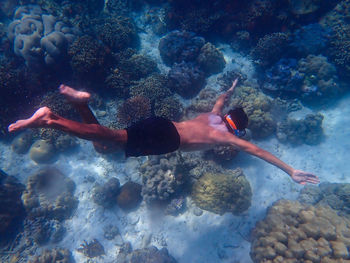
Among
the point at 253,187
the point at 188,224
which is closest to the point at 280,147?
the point at 253,187

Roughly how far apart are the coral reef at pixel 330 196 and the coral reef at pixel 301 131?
64.3 inches

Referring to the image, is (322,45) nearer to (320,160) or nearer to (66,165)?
(320,160)

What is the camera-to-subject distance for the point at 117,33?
9516 mm

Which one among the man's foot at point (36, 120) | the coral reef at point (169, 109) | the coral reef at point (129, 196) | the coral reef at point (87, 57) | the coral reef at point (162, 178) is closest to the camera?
the man's foot at point (36, 120)

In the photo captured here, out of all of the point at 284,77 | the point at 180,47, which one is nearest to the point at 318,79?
the point at 284,77

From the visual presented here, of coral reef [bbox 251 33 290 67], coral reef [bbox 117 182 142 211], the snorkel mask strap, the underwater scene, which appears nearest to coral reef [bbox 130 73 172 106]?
the underwater scene

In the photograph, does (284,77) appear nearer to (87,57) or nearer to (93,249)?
(87,57)

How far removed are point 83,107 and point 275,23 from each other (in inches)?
371

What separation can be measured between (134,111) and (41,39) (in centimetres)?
516

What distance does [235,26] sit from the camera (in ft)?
31.3

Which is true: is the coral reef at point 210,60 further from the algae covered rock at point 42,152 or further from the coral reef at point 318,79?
the algae covered rock at point 42,152

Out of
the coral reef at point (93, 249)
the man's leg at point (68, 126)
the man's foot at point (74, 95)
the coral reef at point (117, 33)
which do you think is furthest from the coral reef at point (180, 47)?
the coral reef at point (93, 249)

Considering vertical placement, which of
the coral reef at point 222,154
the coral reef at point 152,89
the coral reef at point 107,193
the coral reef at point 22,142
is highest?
the coral reef at point 152,89

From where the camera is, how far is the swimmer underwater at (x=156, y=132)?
126 inches
